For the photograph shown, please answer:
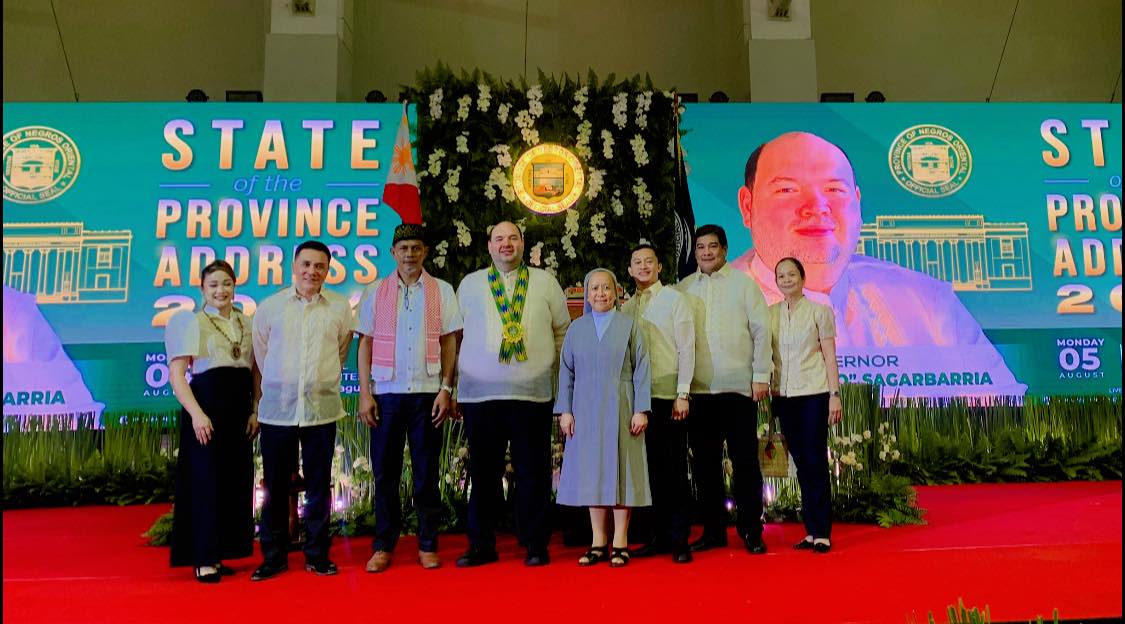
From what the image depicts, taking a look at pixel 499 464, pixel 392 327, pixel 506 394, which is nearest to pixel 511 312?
pixel 506 394

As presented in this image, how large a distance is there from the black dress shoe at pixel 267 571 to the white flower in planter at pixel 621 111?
9.21 ft

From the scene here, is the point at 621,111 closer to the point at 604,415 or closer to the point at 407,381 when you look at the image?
the point at 604,415

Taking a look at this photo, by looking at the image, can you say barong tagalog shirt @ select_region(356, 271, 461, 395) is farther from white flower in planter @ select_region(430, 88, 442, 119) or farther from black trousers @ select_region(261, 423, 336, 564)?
white flower in planter @ select_region(430, 88, 442, 119)

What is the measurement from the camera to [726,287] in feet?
11.6

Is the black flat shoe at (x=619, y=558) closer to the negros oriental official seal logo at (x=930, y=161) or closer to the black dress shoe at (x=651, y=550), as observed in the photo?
the black dress shoe at (x=651, y=550)

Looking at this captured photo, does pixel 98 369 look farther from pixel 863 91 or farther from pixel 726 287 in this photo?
pixel 863 91

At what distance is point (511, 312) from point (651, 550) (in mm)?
1155

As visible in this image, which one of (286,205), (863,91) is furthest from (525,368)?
(863,91)

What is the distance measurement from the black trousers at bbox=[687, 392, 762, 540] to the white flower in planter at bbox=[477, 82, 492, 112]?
6.63 ft

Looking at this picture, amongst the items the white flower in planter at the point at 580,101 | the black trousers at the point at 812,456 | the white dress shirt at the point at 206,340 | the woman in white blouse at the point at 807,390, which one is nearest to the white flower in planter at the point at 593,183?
the white flower in planter at the point at 580,101

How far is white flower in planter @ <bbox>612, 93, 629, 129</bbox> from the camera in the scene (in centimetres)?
446

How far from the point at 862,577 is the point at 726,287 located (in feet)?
4.26

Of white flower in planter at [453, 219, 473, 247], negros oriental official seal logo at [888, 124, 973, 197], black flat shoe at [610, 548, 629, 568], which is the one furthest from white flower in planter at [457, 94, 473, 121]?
negros oriental official seal logo at [888, 124, 973, 197]

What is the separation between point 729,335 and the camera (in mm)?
3482
